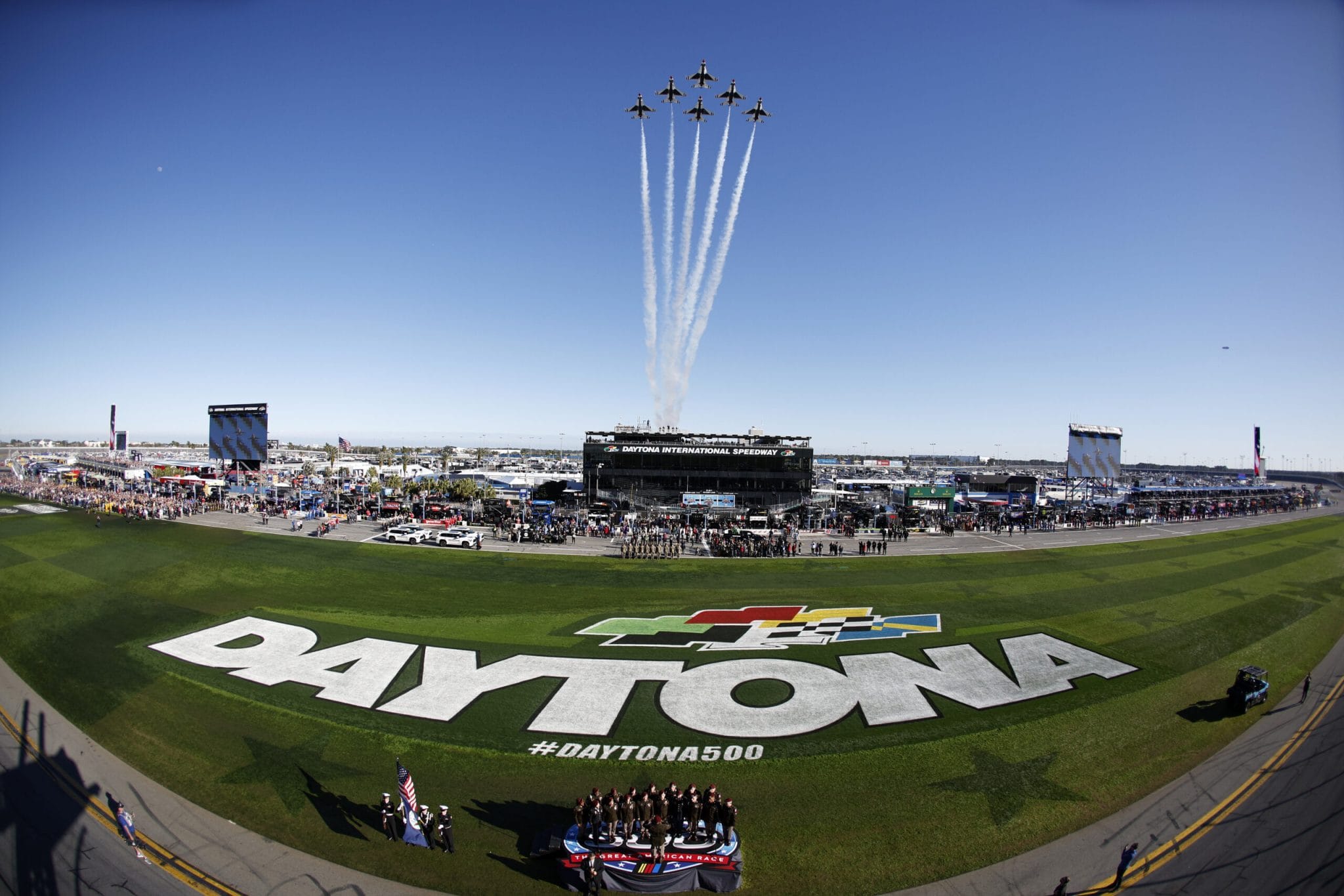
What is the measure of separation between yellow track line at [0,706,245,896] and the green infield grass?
54.5 inches

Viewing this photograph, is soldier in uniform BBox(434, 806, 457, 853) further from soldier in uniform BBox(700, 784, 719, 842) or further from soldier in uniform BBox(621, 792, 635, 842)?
soldier in uniform BBox(700, 784, 719, 842)

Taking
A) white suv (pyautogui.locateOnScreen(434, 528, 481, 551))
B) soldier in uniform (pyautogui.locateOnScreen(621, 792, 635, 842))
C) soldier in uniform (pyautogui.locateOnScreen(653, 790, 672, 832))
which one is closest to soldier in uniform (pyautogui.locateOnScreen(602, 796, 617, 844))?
soldier in uniform (pyautogui.locateOnScreen(621, 792, 635, 842))

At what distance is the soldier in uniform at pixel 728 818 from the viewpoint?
13.7 metres

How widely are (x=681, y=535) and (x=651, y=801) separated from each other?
131 ft

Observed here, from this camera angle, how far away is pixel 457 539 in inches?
1928

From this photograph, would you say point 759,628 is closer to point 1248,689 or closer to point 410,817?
point 410,817

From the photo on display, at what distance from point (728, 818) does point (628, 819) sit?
2471 mm

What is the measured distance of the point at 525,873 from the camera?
527 inches

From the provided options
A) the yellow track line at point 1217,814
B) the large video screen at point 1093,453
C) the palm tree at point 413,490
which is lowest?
the yellow track line at point 1217,814

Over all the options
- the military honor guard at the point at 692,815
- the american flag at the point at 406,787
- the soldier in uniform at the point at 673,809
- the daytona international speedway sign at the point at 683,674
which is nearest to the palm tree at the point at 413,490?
the daytona international speedway sign at the point at 683,674

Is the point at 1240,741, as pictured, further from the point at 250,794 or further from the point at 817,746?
the point at 250,794

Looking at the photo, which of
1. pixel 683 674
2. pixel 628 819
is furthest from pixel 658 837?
pixel 683 674

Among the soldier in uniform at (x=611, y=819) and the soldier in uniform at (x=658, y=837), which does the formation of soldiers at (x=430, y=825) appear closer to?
the soldier in uniform at (x=611, y=819)

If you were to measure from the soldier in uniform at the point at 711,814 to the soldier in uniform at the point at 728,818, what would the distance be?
14 centimetres
